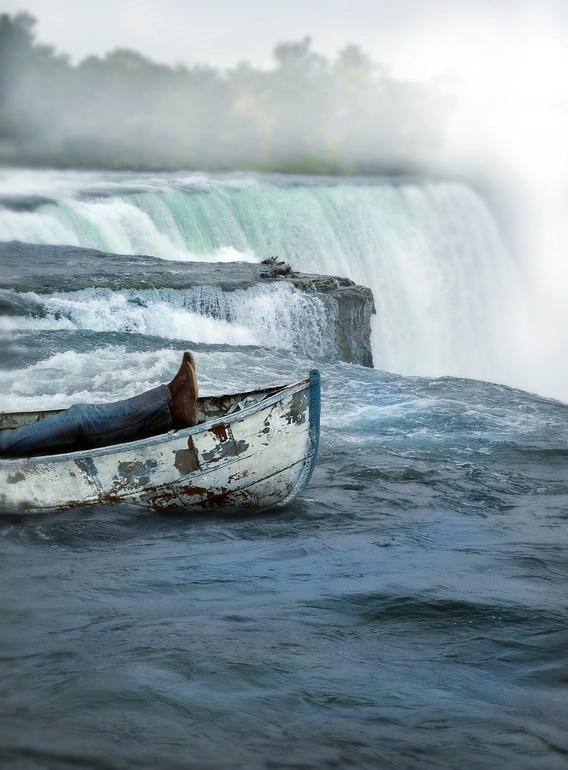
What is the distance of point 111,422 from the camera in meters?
8.85

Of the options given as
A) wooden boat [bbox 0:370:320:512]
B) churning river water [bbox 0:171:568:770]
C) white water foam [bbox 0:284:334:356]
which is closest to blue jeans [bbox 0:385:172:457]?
wooden boat [bbox 0:370:320:512]

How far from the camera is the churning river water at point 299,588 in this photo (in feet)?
17.3

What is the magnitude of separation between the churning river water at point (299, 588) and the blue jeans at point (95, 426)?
0.60 metres

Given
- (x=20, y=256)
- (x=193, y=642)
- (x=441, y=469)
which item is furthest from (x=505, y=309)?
(x=193, y=642)

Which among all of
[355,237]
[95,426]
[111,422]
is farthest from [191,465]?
[355,237]

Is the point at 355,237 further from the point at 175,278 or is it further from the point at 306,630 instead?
the point at 306,630

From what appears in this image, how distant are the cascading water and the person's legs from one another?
9.33 metres

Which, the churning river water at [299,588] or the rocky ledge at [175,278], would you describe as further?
the rocky ledge at [175,278]

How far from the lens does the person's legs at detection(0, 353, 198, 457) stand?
28.8ft

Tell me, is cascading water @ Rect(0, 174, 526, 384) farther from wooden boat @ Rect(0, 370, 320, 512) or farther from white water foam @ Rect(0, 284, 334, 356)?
wooden boat @ Rect(0, 370, 320, 512)

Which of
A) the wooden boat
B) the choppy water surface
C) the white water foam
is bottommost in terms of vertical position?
the choppy water surface

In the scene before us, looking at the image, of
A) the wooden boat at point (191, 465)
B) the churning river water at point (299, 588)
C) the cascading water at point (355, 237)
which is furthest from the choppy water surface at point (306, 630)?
the cascading water at point (355, 237)

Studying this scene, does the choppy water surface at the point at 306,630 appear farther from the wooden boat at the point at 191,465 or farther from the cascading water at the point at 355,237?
the cascading water at the point at 355,237

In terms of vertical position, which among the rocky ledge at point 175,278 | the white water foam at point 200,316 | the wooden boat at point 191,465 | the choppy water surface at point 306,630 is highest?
the rocky ledge at point 175,278
